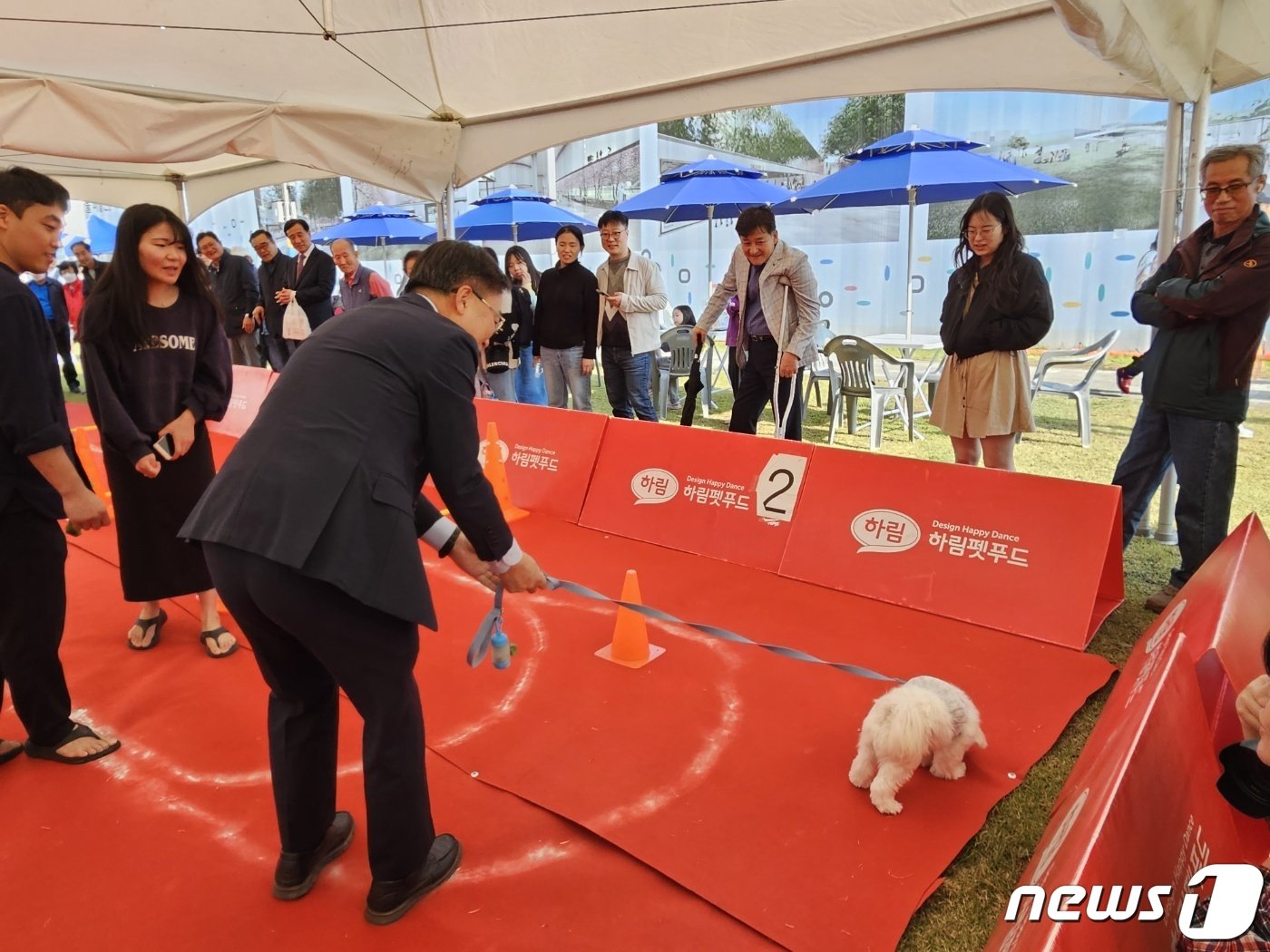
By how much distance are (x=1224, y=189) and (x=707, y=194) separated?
751cm

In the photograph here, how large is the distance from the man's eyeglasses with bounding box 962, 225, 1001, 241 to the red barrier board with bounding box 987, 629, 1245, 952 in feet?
8.99

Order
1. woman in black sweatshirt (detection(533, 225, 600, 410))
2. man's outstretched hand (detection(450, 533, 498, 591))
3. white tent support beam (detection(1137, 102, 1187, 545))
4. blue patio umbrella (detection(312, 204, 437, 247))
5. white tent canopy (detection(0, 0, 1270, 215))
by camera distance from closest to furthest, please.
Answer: man's outstretched hand (detection(450, 533, 498, 591)) < white tent support beam (detection(1137, 102, 1187, 545)) < white tent canopy (detection(0, 0, 1270, 215)) < woman in black sweatshirt (detection(533, 225, 600, 410)) < blue patio umbrella (detection(312, 204, 437, 247))

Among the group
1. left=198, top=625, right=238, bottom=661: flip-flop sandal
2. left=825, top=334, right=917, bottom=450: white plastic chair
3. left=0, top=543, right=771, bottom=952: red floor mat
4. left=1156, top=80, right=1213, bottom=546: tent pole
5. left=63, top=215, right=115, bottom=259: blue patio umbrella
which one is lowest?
left=0, top=543, right=771, bottom=952: red floor mat

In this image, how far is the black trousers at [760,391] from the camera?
5688 mm

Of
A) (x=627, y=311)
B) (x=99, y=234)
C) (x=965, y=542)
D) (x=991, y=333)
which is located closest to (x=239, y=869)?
(x=965, y=542)

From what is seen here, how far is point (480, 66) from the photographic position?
6320 millimetres

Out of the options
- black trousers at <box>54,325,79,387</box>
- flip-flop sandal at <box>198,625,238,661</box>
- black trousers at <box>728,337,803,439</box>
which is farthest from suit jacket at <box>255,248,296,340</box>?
flip-flop sandal at <box>198,625,238,661</box>

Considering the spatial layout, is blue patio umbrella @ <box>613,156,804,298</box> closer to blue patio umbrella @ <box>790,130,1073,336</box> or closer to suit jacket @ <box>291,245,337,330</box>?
blue patio umbrella @ <box>790,130,1073,336</box>

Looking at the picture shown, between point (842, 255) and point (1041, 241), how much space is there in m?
3.13

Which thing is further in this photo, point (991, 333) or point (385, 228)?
point (385, 228)

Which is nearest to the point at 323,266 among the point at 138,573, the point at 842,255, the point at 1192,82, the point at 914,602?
the point at 138,573

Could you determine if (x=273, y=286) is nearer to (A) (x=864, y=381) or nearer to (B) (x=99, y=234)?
(A) (x=864, y=381)

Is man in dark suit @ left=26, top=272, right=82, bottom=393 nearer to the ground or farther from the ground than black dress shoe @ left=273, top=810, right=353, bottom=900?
farther from the ground

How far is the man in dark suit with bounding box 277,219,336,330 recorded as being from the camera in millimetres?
8625
